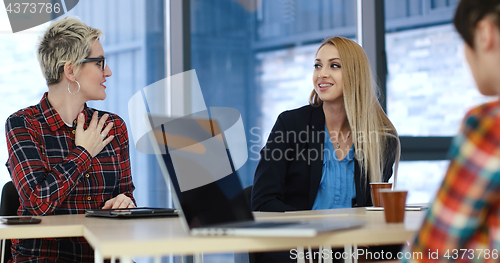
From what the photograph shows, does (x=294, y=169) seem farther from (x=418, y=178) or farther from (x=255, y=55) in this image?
(x=418, y=178)

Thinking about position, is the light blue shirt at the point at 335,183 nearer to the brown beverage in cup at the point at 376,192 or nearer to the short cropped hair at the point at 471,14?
the brown beverage in cup at the point at 376,192

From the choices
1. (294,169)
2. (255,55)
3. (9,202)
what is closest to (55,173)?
(9,202)

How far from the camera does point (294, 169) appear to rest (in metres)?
2.01

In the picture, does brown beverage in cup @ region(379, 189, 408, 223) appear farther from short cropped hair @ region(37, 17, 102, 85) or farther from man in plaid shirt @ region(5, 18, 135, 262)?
short cropped hair @ region(37, 17, 102, 85)

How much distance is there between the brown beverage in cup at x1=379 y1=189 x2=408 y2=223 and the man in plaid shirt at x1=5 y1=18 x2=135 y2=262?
1018mm

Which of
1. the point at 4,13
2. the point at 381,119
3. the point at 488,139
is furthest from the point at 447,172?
the point at 4,13

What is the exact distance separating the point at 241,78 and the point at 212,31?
1.28 feet

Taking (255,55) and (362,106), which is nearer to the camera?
(362,106)

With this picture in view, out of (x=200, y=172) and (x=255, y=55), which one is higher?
(x=255, y=55)

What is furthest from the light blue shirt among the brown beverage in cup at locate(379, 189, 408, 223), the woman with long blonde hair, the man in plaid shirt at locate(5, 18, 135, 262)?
the brown beverage in cup at locate(379, 189, 408, 223)

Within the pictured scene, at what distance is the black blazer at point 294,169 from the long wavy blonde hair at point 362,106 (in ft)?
0.23

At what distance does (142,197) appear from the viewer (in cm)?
306

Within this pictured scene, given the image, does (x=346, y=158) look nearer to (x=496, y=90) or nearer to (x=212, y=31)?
(x=496, y=90)

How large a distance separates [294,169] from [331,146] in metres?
A: 0.21
